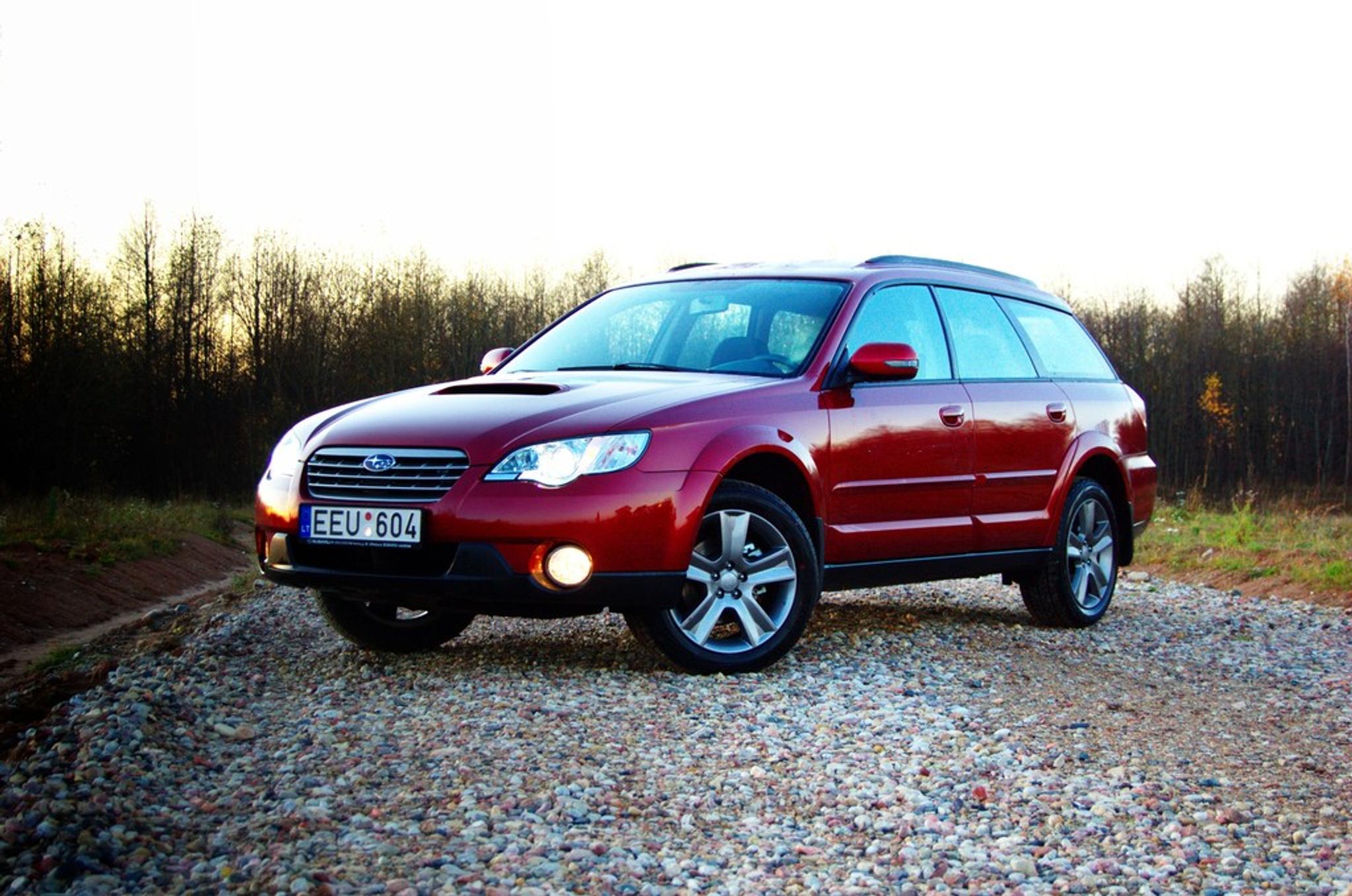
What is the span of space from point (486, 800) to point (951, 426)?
3.79m

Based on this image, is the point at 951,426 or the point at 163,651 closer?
the point at 951,426

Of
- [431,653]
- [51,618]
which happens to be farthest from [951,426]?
[51,618]

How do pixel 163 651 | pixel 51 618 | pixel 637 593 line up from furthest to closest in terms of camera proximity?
pixel 51 618 → pixel 163 651 → pixel 637 593

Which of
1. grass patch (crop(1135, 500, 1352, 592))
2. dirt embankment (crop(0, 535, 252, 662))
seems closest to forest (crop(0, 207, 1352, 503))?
dirt embankment (crop(0, 535, 252, 662))

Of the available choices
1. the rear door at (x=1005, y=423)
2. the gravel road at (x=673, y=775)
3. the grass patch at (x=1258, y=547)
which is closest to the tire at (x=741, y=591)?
the gravel road at (x=673, y=775)

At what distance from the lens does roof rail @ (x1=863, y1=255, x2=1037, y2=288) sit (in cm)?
757

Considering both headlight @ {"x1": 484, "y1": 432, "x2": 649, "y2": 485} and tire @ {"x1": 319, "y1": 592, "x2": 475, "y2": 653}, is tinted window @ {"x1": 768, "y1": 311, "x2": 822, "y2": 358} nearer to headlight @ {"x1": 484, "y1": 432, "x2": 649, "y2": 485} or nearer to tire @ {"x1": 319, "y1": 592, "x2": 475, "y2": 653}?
headlight @ {"x1": 484, "y1": 432, "x2": 649, "y2": 485}

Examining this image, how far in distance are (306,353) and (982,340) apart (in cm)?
3496

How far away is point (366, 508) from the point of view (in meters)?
5.77

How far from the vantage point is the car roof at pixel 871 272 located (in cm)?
725

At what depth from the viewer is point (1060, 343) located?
8.75m

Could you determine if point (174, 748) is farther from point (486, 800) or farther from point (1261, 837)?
point (1261, 837)

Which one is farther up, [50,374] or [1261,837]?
[50,374]

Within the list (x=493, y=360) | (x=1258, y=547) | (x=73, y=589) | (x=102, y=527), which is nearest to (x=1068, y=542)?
(x=493, y=360)
